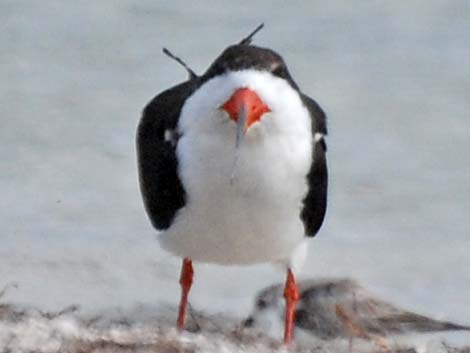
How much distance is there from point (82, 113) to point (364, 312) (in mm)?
4455

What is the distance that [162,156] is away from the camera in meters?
7.68

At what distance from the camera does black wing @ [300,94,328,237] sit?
24.8ft

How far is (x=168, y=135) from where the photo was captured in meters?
7.60

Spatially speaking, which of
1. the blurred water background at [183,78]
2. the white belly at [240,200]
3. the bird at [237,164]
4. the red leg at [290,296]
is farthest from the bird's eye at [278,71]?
the blurred water background at [183,78]

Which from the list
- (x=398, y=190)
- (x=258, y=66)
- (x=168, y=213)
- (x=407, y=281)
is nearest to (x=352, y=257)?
(x=407, y=281)

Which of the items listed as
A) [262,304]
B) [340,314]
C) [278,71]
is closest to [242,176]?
[278,71]

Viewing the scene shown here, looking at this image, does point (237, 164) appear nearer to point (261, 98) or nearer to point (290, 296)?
point (261, 98)

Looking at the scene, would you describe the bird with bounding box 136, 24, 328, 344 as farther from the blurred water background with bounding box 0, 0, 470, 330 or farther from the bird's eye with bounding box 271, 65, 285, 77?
the blurred water background with bounding box 0, 0, 470, 330

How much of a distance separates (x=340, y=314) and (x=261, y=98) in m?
1.77

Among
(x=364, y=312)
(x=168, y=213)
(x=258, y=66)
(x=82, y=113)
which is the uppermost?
(x=258, y=66)

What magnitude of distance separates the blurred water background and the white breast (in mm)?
1949

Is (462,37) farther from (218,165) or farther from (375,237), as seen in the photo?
(218,165)

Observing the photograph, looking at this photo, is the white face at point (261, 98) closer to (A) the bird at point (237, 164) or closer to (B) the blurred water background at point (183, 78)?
(A) the bird at point (237, 164)

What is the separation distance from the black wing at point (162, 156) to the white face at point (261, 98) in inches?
11.7
